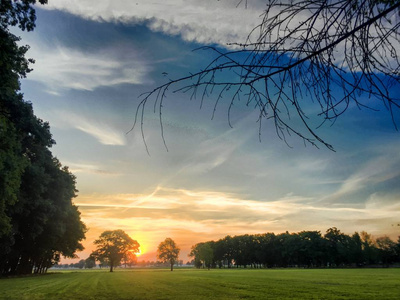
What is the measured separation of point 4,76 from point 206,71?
54.3 ft

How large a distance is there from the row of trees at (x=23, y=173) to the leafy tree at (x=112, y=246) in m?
59.9

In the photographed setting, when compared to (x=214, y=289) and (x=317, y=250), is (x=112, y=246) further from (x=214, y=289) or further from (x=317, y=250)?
(x=214, y=289)

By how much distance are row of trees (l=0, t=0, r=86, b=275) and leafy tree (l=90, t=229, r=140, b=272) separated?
59.9 metres

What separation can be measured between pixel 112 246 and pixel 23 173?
3404 inches

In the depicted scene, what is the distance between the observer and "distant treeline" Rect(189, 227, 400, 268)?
346ft

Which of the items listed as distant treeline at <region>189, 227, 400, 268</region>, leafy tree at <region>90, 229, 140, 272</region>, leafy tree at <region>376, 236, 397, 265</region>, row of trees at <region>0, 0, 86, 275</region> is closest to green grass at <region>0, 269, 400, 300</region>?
row of trees at <region>0, 0, 86, 275</region>

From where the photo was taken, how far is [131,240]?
4286 inches

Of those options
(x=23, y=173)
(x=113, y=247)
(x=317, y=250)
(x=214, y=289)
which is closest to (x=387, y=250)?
(x=317, y=250)

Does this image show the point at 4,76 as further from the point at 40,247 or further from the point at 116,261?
the point at 116,261

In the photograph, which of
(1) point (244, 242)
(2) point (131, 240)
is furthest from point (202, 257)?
(2) point (131, 240)

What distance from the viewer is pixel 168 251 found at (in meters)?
131

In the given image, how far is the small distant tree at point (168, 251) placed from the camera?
13012 centimetres

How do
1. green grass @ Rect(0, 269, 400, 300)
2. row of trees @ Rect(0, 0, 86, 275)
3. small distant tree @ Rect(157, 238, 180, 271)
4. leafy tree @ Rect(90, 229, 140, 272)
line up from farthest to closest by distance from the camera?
1. small distant tree @ Rect(157, 238, 180, 271)
2. leafy tree @ Rect(90, 229, 140, 272)
3. green grass @ Rect(0, 269, 400, 300)
4. row of trees @ Rect(0, 0, 86, 275)

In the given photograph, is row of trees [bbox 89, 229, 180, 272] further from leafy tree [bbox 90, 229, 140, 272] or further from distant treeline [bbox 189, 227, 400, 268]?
distant treeline [bbox 189, 227, 400, 268]
